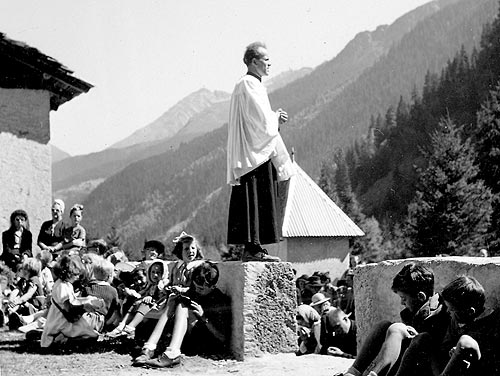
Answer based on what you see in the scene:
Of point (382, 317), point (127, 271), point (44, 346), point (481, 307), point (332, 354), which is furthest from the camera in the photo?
point (127, 271)

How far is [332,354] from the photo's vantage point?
6297 mm

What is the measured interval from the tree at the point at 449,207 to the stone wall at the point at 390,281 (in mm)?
22460

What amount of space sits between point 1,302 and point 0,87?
6.41 metres

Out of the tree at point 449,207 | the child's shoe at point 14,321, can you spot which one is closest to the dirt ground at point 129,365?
the child's shoe at point 14,321

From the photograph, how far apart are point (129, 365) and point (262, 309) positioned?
1.23 meters

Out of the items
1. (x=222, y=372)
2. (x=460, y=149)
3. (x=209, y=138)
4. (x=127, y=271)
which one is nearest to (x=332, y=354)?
(x=222, y=372)

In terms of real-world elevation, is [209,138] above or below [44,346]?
above

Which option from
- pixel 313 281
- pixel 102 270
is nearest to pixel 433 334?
pixel 102 270

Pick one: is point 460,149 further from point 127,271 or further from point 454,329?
point 454,329

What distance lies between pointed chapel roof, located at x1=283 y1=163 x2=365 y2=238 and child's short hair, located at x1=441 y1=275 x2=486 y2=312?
95.3 ft

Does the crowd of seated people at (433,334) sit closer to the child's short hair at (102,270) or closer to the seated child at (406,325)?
the seated child at (406,325)

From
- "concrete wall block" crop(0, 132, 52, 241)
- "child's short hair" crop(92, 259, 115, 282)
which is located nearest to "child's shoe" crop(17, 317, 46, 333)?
"child's short hair" crop(92, 259, 115, 282)

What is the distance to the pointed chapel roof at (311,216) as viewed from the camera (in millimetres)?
33312

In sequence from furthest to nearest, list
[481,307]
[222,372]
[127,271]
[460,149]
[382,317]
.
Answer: [460,149] < [127,271] < [222,372] < [382,317] < [481,307]
